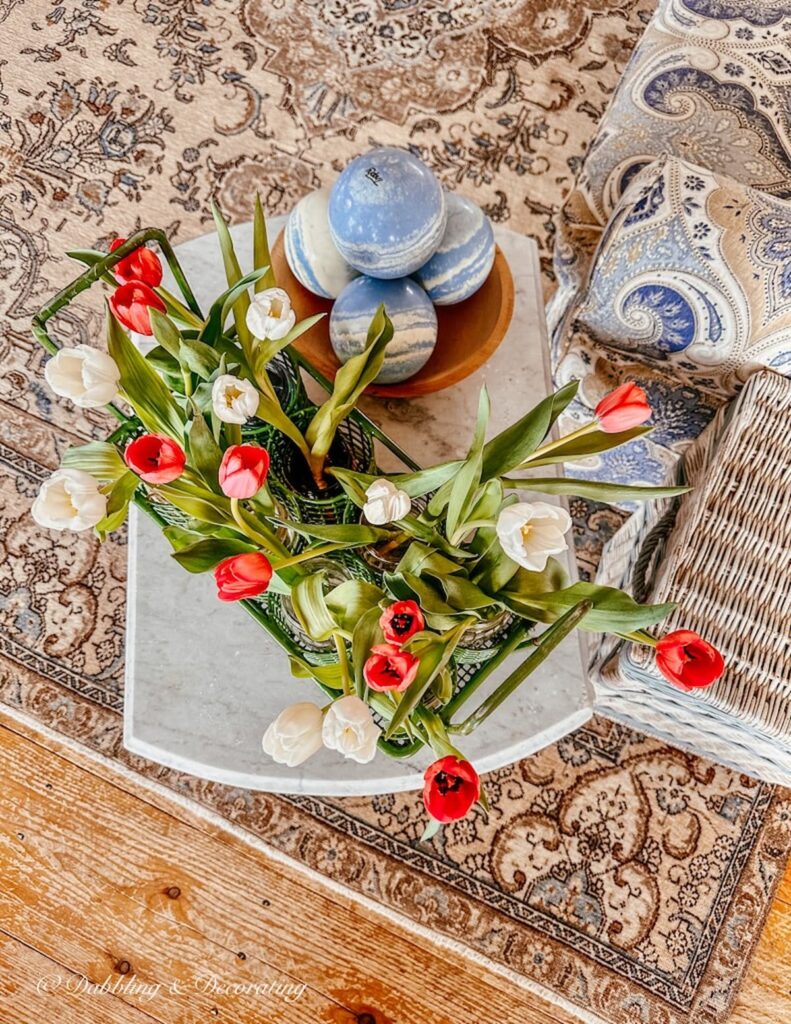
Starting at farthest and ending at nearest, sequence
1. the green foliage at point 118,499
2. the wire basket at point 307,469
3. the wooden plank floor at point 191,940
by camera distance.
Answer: the wooden plank floor at point 191,940
the wire basket at point 307,469
the green foliage at point 118,499

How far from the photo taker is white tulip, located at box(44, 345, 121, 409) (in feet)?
1.75

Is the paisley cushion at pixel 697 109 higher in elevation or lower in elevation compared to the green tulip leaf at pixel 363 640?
higher

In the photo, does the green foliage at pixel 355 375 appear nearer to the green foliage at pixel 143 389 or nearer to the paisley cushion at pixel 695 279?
the green foliage at pixel 143 389

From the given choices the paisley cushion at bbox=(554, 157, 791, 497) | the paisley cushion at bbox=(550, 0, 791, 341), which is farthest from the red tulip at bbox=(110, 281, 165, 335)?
the paisley cushion at bbox=(550, 0, 791, 341)

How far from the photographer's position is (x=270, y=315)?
0.54 metres

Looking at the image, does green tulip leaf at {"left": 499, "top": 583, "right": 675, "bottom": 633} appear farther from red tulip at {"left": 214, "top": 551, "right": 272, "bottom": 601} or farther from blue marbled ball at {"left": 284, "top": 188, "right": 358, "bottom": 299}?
blue marbled ball at {"left": 284, "top": 188, "right": 358, "bottom": 299}

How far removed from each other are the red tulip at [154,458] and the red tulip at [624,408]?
26 cm

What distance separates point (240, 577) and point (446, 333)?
479mm

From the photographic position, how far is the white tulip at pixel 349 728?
1.67 feet

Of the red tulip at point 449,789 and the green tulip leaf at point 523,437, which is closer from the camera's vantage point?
the red tulip at point 449,789

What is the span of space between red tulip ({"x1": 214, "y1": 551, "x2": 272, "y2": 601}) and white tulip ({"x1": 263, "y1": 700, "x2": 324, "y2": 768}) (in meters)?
0.10

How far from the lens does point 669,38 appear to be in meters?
1.07

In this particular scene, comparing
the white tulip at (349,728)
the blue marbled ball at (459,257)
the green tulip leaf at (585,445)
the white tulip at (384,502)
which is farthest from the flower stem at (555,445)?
the blue marbled ball at (459,257)

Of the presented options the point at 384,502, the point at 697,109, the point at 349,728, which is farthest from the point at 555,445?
the point at 697,109
